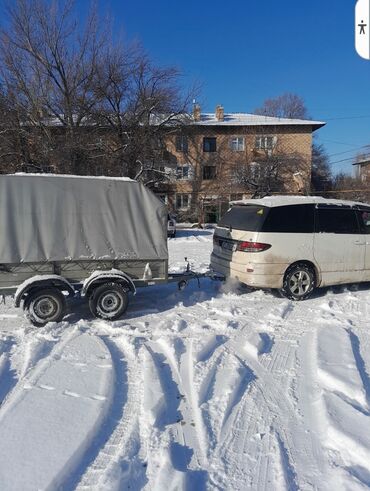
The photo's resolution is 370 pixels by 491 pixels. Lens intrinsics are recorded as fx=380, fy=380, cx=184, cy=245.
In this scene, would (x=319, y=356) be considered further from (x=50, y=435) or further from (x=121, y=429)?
(x=50, y=435)

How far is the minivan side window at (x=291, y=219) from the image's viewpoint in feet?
23.9

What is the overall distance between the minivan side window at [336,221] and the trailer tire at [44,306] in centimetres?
510

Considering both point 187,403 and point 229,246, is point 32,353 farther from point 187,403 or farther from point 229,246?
point 229,246

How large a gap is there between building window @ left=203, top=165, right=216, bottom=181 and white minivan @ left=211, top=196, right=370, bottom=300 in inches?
1276

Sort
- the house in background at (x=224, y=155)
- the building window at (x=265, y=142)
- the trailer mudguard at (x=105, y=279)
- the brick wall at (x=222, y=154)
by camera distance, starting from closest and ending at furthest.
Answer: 1. the trailer mudguard at (x=105, y=279)
2. the house in background at (x=224, y=155)
3. the brick wall at (x=222, y=154)
4. the building window at (x=265, y=142)

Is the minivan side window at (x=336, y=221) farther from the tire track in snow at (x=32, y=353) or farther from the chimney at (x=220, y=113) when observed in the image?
the chimney at (x=220, y=113)

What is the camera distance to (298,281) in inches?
297

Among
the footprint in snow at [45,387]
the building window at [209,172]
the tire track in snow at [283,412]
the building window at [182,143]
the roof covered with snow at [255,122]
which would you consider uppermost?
the roof covered with snow at [255,122]

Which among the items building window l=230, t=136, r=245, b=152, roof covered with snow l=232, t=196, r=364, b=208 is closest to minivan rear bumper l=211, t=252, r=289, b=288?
roof covered with snow l=232, t=196, r=364, b=208

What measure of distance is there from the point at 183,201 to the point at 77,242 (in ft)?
112

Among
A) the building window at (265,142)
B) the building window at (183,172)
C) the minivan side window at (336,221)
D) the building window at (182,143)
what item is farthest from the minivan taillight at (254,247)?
the building window at (265,142)

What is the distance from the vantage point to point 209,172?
40.2 metres

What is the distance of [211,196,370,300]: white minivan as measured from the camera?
7.22 m

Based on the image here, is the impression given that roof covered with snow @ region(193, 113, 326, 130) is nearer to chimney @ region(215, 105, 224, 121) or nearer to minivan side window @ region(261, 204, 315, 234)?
chimney @ region(215, 105, 224, 121)
